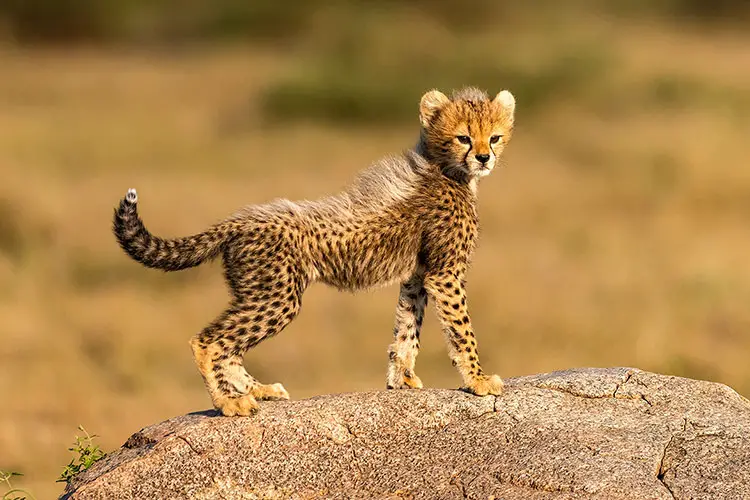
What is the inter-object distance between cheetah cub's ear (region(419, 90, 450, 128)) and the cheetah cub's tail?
1.29 metres

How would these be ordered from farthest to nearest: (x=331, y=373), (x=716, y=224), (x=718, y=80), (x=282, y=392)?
1. (x=718, y=80)
2. (x=716, y=224)
3. (x=331, y=373)
4. (x=282, y=392)

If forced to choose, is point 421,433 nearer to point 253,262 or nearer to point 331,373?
point 253,262

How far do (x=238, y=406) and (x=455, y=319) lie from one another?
1.22m

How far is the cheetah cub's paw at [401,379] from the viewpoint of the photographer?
705cm

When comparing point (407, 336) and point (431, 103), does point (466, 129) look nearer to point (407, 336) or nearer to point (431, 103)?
point (431, 103)

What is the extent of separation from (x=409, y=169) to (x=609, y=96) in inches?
875

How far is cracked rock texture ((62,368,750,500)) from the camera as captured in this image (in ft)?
18.8

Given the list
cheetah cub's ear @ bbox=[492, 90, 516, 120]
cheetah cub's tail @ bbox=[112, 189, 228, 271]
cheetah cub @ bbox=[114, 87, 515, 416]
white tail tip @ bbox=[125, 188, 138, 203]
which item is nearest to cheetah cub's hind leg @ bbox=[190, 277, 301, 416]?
cheetah cub @ bbox=[114, 87, 515, 416]

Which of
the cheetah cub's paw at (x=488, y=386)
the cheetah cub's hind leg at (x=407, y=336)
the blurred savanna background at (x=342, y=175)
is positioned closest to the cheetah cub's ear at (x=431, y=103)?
the cheetah cub's hind leg at (x=407, y=336)

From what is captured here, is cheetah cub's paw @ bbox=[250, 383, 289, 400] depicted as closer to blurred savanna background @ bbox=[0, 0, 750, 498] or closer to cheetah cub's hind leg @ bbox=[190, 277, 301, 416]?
cheetah cub's hind leg @ bbox=[190, 277, 301, 416]

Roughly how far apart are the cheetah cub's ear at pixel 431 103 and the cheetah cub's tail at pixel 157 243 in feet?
4.25

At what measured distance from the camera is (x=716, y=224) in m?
21.9

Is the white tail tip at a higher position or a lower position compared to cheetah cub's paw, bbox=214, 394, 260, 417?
higher

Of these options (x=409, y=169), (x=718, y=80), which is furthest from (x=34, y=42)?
(x=409, y=169)
